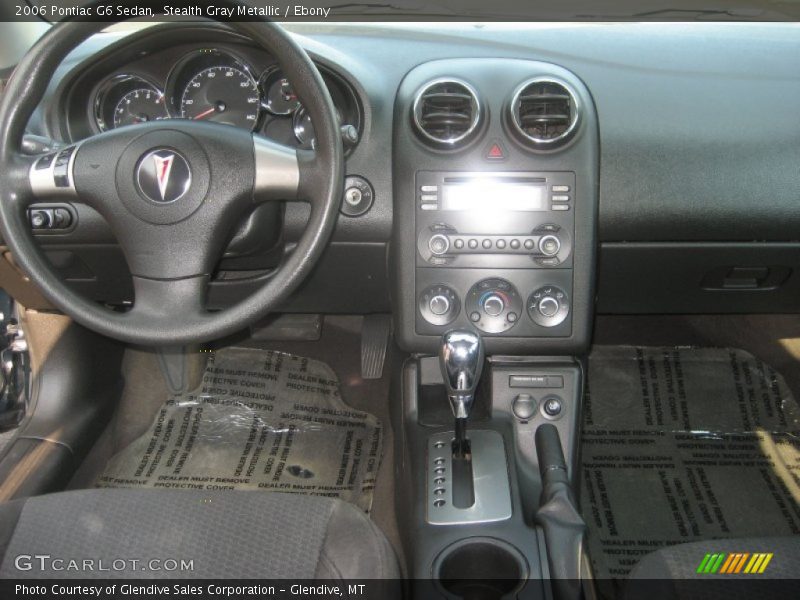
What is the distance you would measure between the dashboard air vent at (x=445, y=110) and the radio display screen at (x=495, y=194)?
8 centimetres

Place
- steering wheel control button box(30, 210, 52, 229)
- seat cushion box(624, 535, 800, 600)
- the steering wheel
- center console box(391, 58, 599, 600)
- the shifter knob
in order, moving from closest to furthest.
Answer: seat cushion box(624, 535, 800, 600) < the steering wheel < the shifter knob < center console box(391, 58, 599, 600) < steering wheel control button box(30, 210, 52, 229)

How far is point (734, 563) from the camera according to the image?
1.14m

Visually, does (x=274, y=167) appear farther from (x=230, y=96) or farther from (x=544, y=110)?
(x=544, y=110)

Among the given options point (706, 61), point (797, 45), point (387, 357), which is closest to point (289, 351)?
point (387, 357)

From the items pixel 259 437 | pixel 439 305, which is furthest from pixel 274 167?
pixel 259 437

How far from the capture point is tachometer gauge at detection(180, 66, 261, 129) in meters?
1.66

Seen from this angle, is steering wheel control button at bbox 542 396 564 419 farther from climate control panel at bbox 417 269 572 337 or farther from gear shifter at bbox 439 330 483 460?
gear shifter at bbox 439 330 483 460

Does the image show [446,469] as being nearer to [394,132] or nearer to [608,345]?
[394,132]

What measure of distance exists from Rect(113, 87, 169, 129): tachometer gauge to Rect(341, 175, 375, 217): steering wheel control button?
1.36 ft

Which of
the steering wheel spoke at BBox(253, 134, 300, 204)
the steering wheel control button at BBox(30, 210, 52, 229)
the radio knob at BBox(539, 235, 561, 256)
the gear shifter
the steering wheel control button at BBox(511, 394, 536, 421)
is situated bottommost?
the steering wheel control button at BBox(511, 394, 536, 421)

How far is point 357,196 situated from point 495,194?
0.30 meters

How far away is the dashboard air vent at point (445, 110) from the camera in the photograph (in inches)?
63.2

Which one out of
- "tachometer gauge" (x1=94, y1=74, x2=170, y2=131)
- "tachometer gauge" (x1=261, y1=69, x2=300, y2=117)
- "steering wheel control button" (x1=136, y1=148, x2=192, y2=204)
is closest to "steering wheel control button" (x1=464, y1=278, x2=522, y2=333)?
"tachometer gauge" (x1=261, y1=69, x2=300, y2=117)

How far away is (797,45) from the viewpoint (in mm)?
1821
